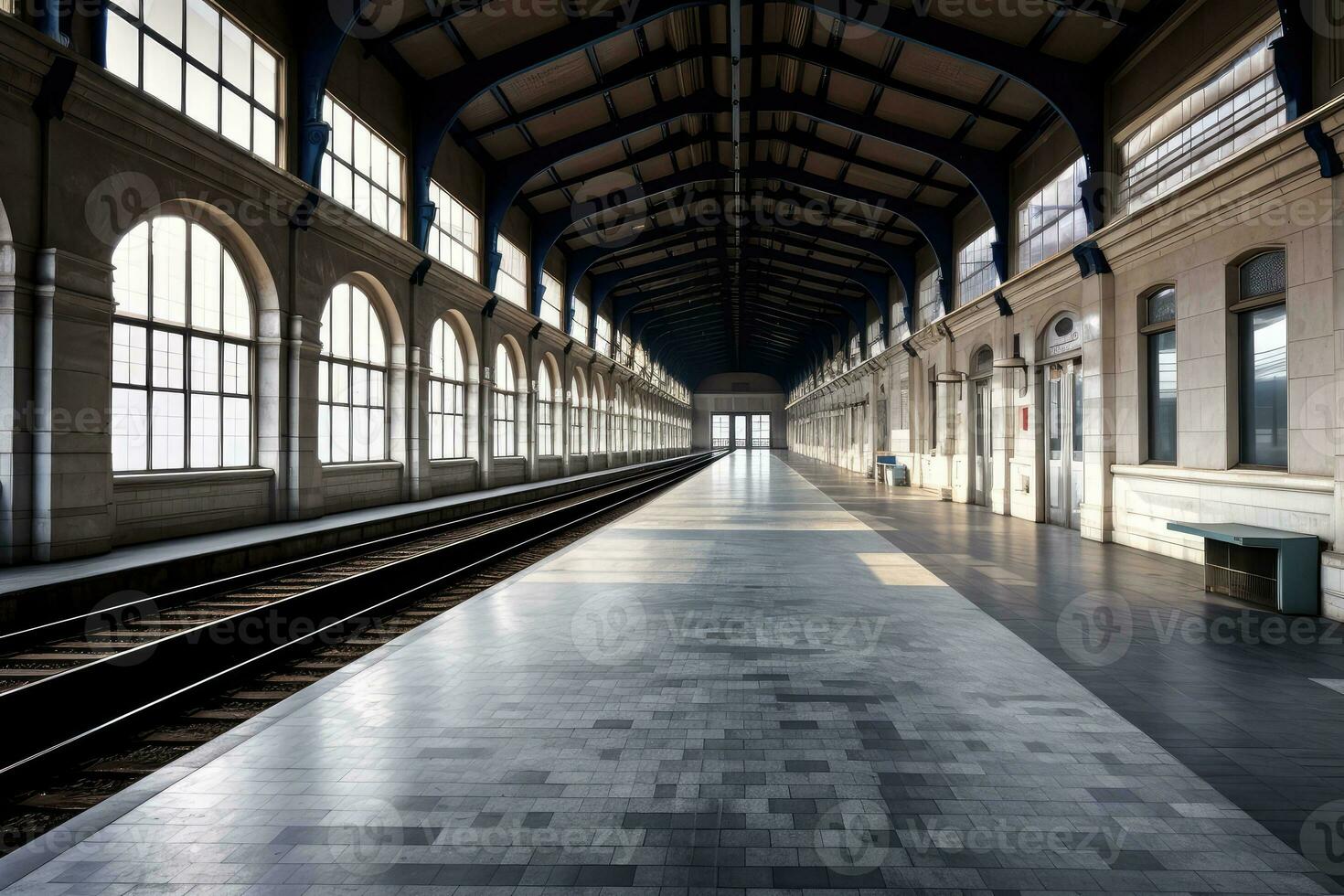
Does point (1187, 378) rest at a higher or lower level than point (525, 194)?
lower

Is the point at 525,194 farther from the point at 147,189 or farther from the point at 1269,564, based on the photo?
the point at 1269,564

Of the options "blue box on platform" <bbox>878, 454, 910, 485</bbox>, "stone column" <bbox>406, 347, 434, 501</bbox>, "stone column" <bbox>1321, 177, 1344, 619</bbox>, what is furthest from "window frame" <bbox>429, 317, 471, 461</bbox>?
"stone column" <bbox>1321, 177, 1344, 619</bbox>

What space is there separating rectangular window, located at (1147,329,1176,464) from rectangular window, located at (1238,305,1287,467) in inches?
60.9

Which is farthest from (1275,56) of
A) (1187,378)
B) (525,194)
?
(525,194)

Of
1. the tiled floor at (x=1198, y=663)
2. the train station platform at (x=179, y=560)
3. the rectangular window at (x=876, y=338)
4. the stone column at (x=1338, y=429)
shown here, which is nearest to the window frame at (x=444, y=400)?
the train station platform at (x=179, y=560)

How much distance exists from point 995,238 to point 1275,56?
940 cm

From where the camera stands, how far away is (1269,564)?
23.0 ft

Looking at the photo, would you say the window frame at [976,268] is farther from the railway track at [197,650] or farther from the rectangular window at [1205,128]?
the railway track at [197,650]

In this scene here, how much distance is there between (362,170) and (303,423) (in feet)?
19.3

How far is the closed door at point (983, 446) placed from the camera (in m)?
18.2

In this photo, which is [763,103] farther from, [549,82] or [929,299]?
[929,299]

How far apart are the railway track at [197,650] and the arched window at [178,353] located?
292cm

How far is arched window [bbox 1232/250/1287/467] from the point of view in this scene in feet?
26.2

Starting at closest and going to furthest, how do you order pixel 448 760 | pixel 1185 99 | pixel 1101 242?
pixel 448 760
pixel 1185 99
pixel 1101 242
